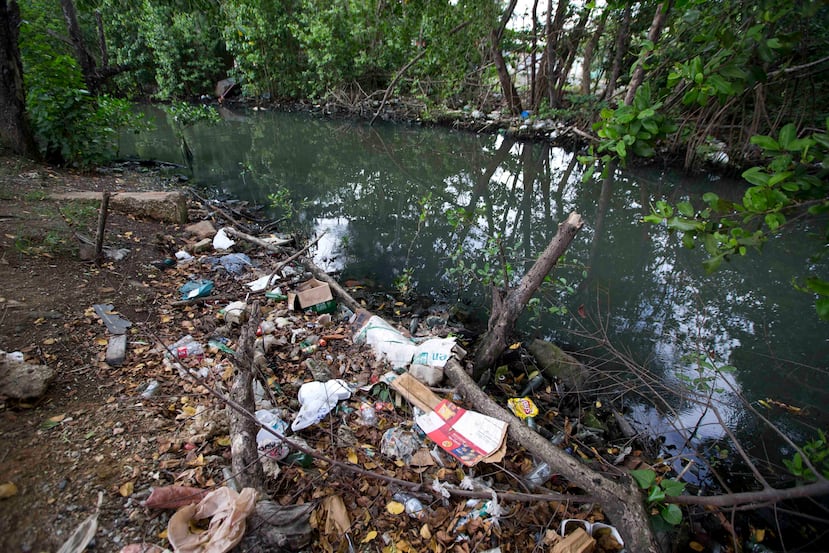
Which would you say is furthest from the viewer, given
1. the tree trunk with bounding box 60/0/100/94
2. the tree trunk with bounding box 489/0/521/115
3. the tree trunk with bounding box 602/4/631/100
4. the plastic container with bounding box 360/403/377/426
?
the tree trunk with bounding box 489/0/521/115

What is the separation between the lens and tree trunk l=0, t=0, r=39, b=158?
428 cm

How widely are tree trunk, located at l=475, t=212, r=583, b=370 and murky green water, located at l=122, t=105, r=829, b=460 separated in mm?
659

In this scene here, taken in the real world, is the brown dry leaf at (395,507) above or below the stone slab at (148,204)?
below

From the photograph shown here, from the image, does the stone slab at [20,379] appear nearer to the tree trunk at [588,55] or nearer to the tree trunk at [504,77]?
the tree trunk at [504,77]

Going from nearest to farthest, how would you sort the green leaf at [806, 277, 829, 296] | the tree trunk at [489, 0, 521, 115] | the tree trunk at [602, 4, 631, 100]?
the green leaf at [806, 277, 829, 296] → the tree trunk at [602, 4, 631, 100] → the tree trunk at [489, 0, 521, 115]

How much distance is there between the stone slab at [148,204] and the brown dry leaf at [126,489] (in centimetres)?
353

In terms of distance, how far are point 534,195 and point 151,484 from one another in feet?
20.4

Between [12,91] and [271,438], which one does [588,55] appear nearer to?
[12,91]

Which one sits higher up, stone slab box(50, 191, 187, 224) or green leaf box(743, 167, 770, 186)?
green leaf box(743, 167, 770, 186)

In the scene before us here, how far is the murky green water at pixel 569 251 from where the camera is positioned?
3.18 metres

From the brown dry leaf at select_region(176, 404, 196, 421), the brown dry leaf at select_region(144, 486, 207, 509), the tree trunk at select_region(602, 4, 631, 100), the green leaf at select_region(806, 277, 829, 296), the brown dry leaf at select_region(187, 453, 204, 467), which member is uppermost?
the tree trunk at select_region(602, 4, 631, 100)

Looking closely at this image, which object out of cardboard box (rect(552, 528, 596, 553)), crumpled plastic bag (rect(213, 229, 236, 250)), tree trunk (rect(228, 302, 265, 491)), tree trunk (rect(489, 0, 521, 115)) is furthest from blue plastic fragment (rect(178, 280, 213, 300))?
tree trunk (rect(489, 0, 521, 115))

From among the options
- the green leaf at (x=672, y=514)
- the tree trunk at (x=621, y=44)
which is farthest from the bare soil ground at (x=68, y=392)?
the tree trunk at (x=621, y=44)

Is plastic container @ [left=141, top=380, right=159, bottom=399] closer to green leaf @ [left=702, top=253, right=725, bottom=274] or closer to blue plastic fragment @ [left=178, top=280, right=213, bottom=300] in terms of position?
blue plastic fragment @ [left=178, top=280, right=213, bottom=300]
